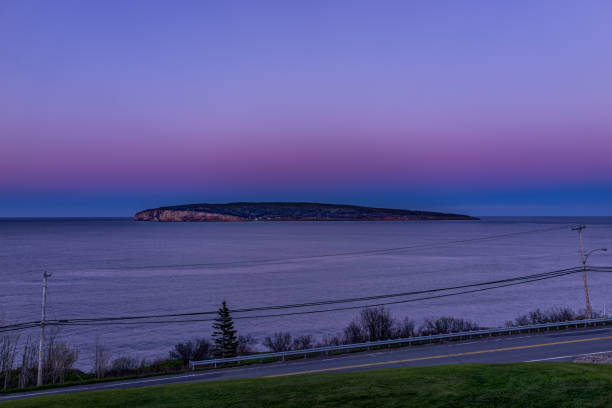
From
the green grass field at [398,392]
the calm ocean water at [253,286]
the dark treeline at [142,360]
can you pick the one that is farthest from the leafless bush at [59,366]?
the green grass field at [398,392]

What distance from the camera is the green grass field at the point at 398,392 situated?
12.4 meters

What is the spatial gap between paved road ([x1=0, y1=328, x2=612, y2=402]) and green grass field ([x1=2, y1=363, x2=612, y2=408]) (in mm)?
5277

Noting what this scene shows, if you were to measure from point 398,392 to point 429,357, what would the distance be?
10.1m

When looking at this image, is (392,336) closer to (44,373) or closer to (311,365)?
(311,365)

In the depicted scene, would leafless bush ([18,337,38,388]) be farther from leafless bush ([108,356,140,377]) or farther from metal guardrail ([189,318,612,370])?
metal guardrail ([189,318,612,370])

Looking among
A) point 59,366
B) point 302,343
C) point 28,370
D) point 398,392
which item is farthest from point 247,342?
point 398,392

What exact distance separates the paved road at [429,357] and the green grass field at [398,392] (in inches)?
208

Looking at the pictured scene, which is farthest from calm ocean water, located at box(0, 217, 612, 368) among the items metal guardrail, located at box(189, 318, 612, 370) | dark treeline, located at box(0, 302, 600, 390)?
metal guardrail, located at box(189, 318, 612, 370)

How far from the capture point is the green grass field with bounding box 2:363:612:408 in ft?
40.7

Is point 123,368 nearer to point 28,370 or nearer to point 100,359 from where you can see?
point 100,359

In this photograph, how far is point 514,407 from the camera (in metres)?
11.9

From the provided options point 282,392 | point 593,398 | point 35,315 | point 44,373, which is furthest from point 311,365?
point 35,315

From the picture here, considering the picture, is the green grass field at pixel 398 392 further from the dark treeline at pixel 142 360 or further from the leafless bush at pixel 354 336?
the leafless bush at pixel 354 336

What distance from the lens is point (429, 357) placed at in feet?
73.4
